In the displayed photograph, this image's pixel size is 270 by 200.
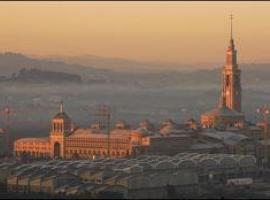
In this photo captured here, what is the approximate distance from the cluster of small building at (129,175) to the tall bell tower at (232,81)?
17.8m

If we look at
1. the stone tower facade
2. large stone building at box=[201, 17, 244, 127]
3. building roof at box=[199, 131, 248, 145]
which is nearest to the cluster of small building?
building roof at box=[199, 131, 248, 145]

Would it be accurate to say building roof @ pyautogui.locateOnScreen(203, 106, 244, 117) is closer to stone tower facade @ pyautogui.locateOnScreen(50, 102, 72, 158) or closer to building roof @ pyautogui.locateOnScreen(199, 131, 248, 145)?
building roof @ pyautogui.locateOnScreen(199, 131, 248, 145)

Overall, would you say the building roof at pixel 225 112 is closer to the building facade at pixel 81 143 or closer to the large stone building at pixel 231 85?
the large stone building at pixel 231 85

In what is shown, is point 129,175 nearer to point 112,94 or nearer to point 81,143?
point 81,143

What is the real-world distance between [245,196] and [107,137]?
2071 centimetres

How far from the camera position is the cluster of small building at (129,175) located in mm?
41312

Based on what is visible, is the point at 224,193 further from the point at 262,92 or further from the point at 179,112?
the point at 179,112

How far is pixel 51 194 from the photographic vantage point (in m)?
40.4

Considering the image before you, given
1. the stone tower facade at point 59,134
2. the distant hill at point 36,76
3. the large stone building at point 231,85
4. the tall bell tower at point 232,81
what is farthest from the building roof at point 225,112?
the distant hill at point 36,76

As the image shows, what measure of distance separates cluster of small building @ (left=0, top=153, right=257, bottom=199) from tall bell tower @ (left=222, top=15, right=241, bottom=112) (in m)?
17.8

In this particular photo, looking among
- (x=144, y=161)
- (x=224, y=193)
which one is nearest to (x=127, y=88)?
(x=144, y=161)

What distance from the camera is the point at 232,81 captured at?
227ft

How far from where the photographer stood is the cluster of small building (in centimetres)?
4131

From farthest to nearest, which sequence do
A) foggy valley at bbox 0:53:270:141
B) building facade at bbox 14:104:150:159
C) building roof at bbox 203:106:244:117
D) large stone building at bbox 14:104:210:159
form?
foggy valley at bbox 0:53:270:141, building roof at bbox 203:106:244:117, building facade at bbox 14:104:150:159, large stone building at bbox 14:104:210:159
